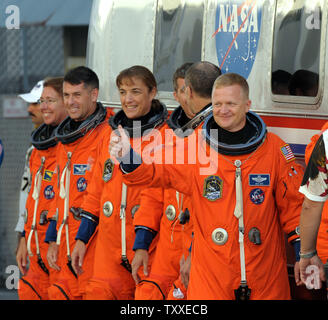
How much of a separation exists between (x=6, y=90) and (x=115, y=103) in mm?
3774

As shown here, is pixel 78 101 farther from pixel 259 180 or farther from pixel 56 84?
pixel 259 180

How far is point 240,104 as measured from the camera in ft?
17.0

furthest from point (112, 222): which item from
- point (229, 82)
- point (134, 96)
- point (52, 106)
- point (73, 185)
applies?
point (229, 82)

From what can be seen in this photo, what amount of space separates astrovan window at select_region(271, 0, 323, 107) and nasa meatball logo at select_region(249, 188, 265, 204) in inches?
35.2

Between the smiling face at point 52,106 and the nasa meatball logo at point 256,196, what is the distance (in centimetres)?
276

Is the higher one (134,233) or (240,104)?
(240,104)

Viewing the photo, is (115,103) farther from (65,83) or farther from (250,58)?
(250,58)

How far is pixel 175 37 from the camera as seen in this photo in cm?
700

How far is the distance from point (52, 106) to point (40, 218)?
0.96m

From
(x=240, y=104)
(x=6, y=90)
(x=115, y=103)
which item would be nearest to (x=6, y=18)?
(x=6, y=90)

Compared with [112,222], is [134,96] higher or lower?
higher

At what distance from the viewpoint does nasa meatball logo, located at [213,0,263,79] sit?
6207 mm

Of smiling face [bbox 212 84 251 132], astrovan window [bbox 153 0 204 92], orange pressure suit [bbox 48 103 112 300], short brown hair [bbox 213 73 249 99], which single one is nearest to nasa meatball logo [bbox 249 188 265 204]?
smiling face [bbox 212 84 251 132]

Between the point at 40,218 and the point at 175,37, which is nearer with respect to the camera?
the point at 175,37
